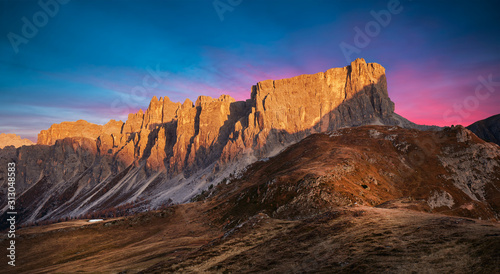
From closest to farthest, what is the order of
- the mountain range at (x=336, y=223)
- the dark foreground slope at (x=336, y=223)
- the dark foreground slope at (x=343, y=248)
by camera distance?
1. the dark foreground slope at (x=343, y=248)
2. the dark foreground slope at (x=336, y=223)
3. the mountain range at (x=336, y=223)

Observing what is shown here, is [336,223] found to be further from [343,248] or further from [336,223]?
[343,248]

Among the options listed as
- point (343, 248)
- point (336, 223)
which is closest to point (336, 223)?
point (336, 223)

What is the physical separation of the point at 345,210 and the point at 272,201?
1140 inches

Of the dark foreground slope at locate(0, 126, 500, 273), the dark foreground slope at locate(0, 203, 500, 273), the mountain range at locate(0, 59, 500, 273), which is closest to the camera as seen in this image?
the dark foreground slope at locate(0, 203, 500, 273)

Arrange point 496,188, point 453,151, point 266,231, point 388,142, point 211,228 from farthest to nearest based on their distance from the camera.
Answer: point 388,142 → point 453,151 → point 496,188 → point 211,228 → point 266,231

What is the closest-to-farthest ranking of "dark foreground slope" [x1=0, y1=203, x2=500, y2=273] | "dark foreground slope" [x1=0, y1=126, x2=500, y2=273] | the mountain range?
"dark foreground slope" [x1=0, y1=203, x2=500, y2=273], "dark foreground slope" [x1=0, y1=126, x2=500, y2=273], the mountain range

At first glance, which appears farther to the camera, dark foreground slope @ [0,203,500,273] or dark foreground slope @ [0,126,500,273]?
dark foreground slope @ [0,126,500,273]

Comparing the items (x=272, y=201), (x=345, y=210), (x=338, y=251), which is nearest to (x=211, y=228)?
(x=272, y=201)

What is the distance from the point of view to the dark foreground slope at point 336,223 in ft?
69.7

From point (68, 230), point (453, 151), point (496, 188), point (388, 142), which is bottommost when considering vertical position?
point (496, 188)

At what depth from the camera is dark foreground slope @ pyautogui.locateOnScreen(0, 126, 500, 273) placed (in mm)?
21234

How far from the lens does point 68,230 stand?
7544cm

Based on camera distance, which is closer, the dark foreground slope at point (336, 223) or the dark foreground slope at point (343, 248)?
the dark foreground slope at point (343, 248)

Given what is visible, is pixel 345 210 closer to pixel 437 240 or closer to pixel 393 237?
pixel 393 237
